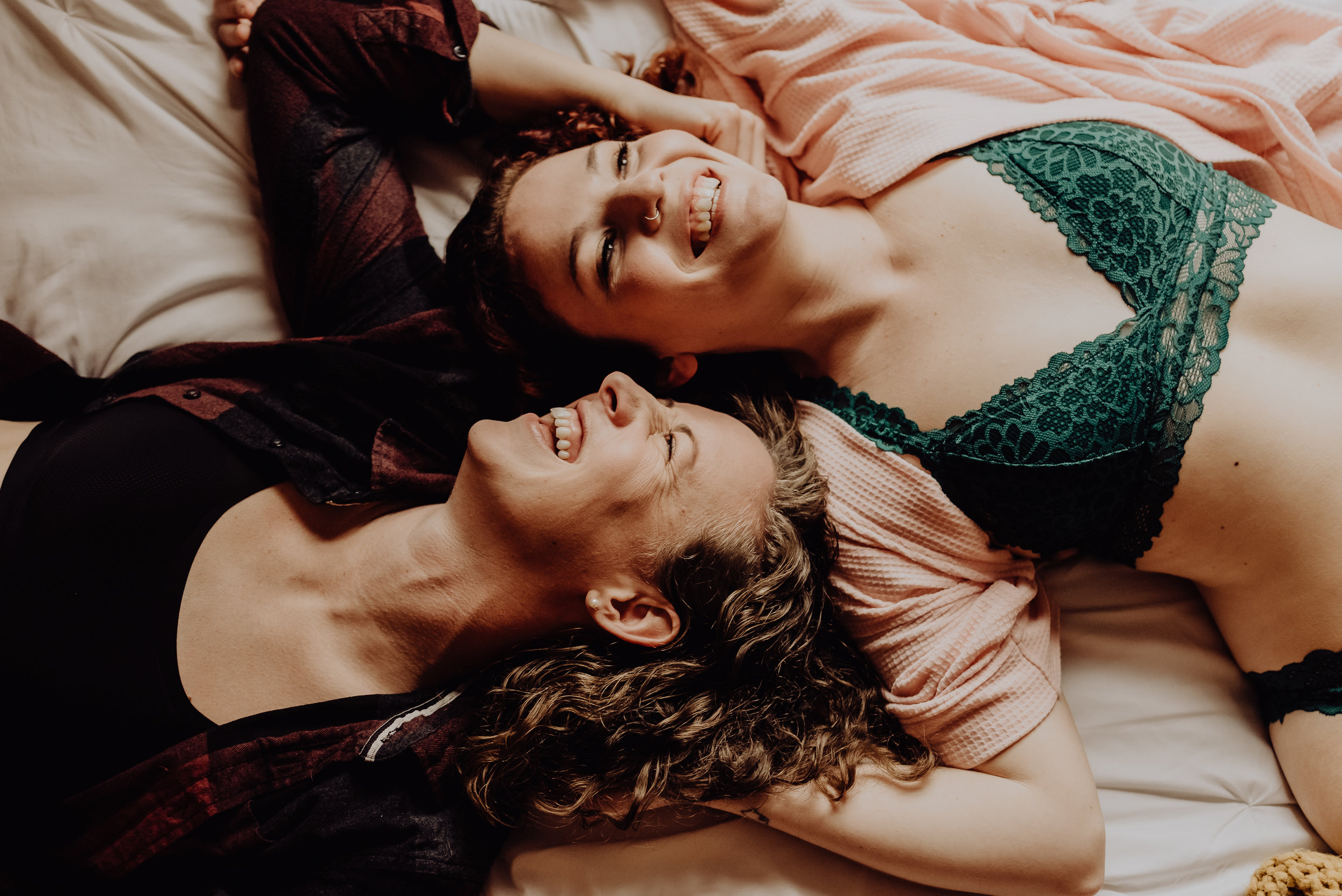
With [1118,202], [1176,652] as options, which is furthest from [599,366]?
[1176,652]

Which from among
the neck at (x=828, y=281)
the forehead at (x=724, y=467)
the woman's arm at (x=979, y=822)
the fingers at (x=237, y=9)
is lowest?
the woman's arm at (x=979, y=822)

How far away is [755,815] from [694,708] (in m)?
0.21

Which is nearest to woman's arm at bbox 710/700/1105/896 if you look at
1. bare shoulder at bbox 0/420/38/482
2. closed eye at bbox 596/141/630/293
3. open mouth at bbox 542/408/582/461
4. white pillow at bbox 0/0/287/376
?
open mouth at bbox 542/408/582/461

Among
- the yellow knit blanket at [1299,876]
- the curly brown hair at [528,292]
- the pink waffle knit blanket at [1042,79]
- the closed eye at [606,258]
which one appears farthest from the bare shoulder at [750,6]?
the yellow knit blanket at [1299,876]

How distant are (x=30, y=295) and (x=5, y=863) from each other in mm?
984

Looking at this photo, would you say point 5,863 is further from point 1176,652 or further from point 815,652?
point 1176,652

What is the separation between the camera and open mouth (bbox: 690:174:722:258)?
4.22 ft

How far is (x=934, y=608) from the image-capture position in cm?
133

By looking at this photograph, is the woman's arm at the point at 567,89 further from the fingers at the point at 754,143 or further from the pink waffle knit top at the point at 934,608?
the pink waffle knit top at the point at 934,608

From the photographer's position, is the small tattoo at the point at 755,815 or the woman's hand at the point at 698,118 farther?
the woman's hand at the point at 698,118

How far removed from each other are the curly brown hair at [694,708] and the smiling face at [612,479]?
5cm

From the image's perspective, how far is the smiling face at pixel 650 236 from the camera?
1.27 m

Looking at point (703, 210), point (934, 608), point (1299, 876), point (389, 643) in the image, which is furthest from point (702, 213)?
point (1299, 876)

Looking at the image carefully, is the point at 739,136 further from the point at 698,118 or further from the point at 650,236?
the point at 650,236
